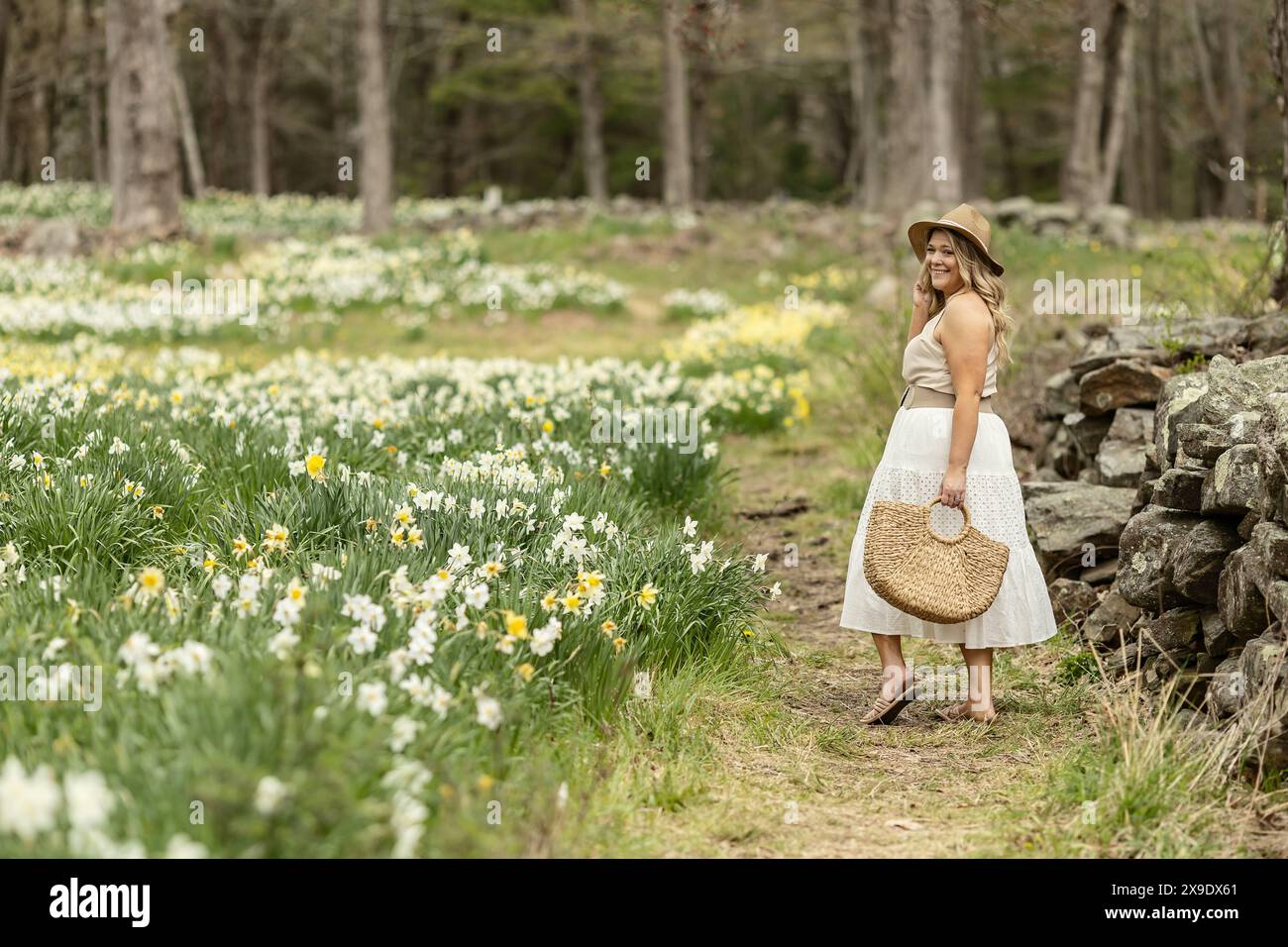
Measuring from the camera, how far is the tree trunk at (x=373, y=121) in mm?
18969

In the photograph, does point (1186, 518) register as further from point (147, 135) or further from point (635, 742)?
point (147, 135)

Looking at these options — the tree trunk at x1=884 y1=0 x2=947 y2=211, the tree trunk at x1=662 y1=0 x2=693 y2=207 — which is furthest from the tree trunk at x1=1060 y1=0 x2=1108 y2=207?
the tree trunk at x1=662 y1=0 x2=693 y2=207

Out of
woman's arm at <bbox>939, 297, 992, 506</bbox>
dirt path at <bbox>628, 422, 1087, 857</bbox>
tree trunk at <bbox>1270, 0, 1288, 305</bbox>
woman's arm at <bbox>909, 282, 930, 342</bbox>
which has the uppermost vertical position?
tree trunk at <bbox>1270, 0, 1288, 305</bbox>

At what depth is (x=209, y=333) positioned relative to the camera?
12.5 meters

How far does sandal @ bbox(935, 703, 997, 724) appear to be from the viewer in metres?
4.70

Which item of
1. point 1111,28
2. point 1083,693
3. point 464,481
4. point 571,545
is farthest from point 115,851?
point 1111,28

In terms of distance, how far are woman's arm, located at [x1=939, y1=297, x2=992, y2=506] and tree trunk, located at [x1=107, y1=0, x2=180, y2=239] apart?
1419 cm

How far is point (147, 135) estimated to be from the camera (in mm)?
16812

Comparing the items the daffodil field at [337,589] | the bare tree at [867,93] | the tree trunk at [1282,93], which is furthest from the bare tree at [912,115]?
the tree trunk at [1282,93]

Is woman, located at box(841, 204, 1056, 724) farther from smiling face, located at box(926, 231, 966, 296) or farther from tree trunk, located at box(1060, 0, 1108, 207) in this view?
tree trunk, located at box(1060, 0, 1108, 207)

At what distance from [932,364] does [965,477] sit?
44cm

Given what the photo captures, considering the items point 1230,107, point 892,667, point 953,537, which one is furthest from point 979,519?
point 1230,107
